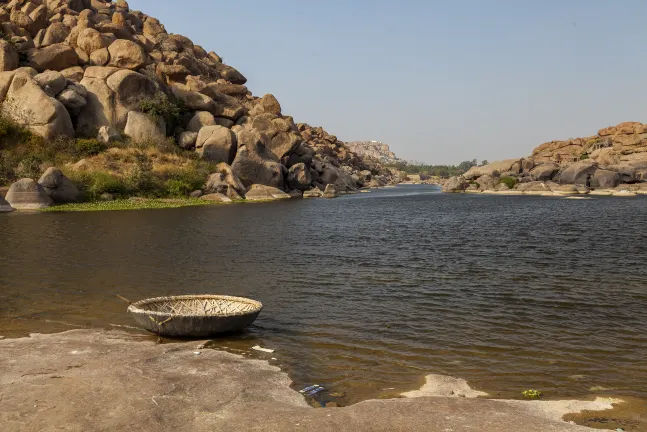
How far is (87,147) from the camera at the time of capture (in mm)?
55406

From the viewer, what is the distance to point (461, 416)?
24.7 feet

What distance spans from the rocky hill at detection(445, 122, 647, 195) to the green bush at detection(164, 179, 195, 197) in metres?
55.1

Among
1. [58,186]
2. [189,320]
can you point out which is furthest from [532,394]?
[58,186]

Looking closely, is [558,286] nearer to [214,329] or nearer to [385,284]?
[385,284]

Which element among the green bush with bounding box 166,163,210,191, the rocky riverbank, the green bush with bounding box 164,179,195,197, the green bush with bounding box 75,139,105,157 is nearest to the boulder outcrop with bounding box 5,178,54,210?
the green bush with bounding box 75,139,105,157

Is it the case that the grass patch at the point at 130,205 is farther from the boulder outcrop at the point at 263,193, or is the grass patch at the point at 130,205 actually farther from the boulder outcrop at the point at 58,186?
the boulder outcrop at the point at 263,193

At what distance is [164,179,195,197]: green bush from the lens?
56.1 meters

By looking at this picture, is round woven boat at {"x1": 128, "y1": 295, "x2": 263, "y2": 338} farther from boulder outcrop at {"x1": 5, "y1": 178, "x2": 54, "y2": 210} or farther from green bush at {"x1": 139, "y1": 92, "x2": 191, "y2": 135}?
green bush at {"x1": 139, "y1": 92, "x2": 191, "y2": 135}

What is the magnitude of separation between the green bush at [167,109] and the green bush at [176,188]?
37.0ft

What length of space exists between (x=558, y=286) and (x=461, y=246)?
976 centimetres

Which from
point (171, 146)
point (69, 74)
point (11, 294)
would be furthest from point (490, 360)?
point (69, 74)

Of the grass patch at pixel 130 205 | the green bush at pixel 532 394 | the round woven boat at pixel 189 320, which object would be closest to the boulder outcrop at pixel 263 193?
the grass patch at pixel 130 205

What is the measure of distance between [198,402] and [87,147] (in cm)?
5363

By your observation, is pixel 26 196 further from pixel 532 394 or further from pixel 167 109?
pixel 532 394
